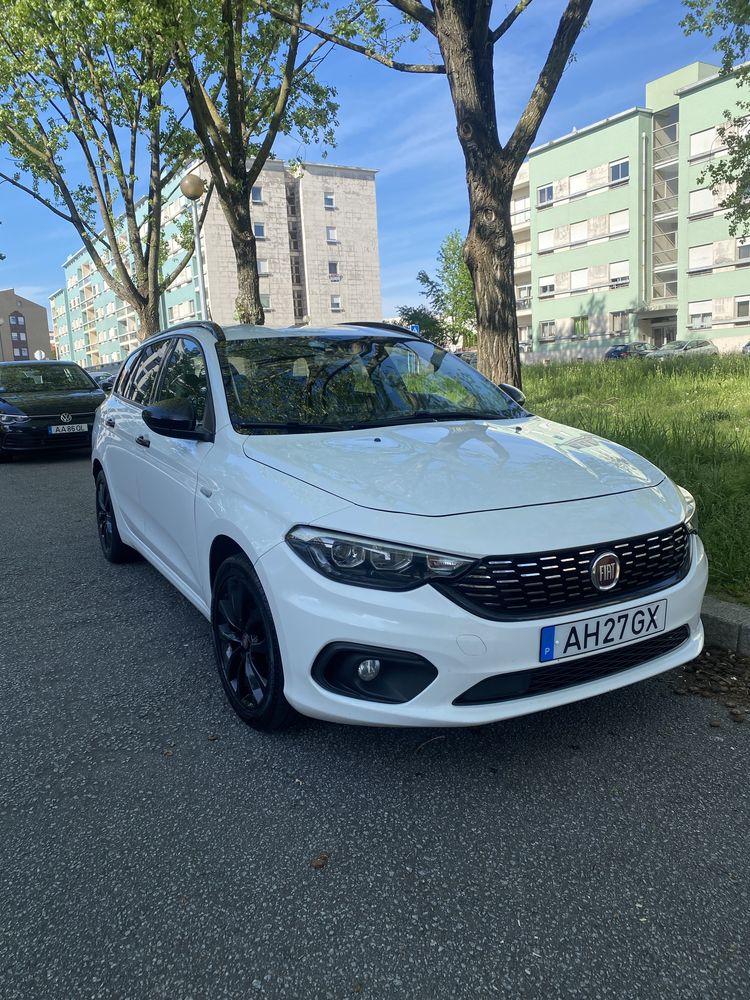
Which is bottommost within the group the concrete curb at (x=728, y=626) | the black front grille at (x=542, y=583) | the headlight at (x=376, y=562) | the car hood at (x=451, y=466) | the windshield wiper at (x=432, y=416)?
the concrete curb at (x=728, y=626)

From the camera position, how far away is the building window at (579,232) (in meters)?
54.5

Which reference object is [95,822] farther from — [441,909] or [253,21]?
[253,21]

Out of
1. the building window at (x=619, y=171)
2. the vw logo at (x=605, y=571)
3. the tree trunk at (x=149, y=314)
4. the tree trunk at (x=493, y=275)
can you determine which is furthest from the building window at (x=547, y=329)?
the vw logo at (x=605, y=571)

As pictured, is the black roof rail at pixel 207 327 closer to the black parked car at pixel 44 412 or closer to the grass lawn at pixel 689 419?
the grass lawn at pixel 689 419

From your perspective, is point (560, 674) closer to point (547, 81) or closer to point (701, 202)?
point (547, 81)

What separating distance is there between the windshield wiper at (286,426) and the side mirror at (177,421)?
188mm

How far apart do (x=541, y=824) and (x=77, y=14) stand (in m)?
15.7

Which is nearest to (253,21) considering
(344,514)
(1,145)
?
(1,145)

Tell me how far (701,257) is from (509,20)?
44.4 m

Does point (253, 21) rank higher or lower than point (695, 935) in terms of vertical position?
higher

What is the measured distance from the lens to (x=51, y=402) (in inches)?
454

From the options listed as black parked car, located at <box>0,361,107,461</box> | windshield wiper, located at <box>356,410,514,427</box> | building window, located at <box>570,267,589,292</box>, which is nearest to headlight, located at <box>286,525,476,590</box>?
windshield wiper, located at <box>356,410,514,427</box>

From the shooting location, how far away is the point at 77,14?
13375mm

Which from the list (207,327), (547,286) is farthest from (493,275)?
(547,286)
